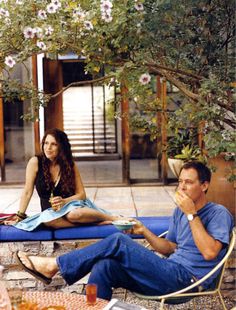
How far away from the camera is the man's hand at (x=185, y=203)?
3.00 m

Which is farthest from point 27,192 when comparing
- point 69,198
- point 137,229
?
point 137,229

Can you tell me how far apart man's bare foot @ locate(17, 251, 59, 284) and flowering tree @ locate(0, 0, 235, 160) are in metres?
1.11

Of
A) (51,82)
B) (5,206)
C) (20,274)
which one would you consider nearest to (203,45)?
(20,274)

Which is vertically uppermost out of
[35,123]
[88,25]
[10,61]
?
[88,25]

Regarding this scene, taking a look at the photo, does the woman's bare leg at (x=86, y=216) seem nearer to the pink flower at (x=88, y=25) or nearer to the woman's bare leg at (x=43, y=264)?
the woman's bare leg at (x=43, y=264)

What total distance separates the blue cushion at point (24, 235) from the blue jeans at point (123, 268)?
1.01m

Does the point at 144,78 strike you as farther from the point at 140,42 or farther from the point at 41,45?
the point at 41,45

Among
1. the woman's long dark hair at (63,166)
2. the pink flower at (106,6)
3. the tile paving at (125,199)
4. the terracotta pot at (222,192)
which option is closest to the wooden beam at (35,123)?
the tile paving at (125,199)

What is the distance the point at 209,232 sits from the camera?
2990mm

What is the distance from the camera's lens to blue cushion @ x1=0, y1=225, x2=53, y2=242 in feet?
13.4

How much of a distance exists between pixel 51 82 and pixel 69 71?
0.34 m

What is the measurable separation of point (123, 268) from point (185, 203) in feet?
1.60

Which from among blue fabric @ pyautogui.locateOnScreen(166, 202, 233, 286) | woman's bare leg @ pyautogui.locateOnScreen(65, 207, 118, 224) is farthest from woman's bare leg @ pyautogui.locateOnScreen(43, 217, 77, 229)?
blue fabric @ pyautogui.locateOnScreen(166, 202, 233, 286)

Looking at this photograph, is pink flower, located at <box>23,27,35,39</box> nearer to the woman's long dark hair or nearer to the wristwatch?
the woman's long dark hair
